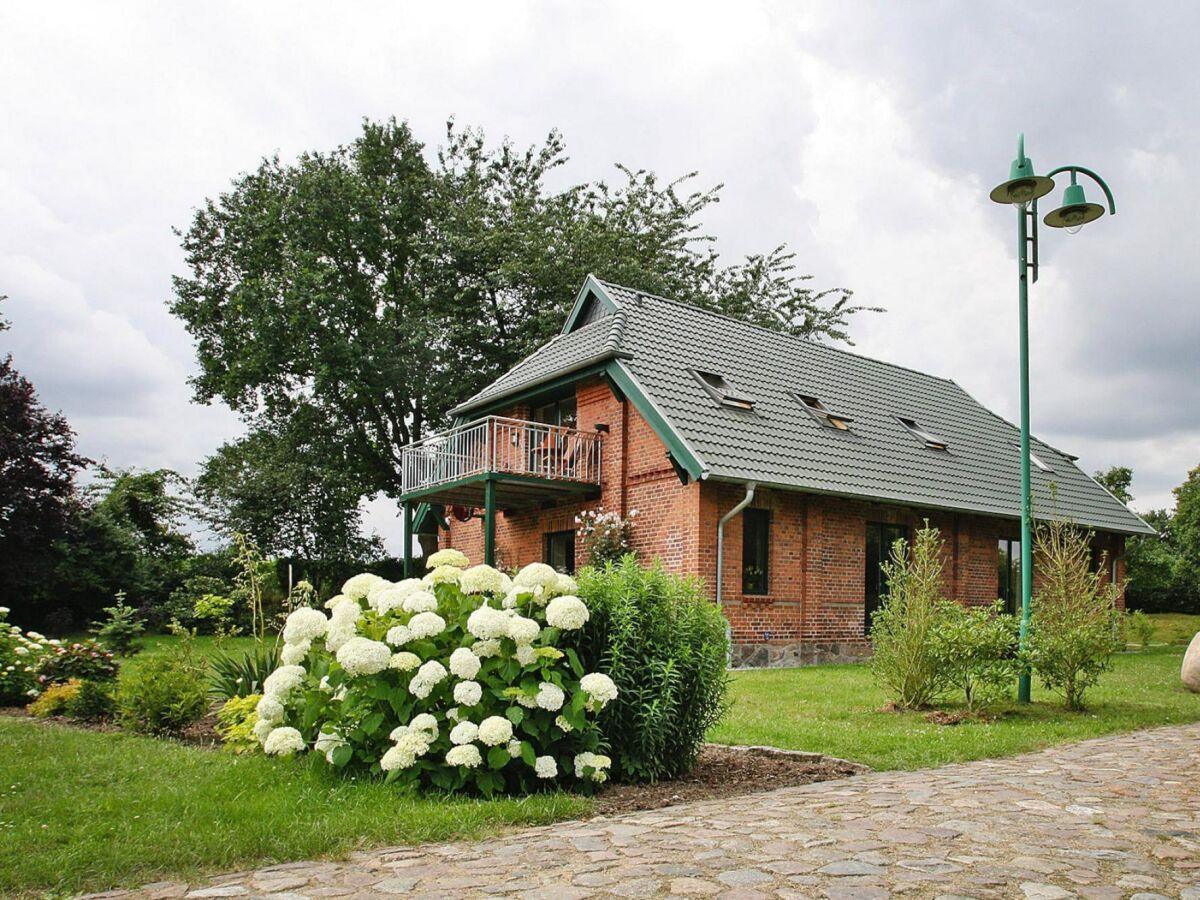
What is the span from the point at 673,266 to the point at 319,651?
25.4 metres

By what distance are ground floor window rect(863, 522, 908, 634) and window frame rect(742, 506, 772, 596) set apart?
8.52 feet

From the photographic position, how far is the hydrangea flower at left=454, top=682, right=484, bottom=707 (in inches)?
229

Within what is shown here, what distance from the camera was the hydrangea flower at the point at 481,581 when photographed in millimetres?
6492

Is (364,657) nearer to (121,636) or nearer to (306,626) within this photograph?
(306,626)

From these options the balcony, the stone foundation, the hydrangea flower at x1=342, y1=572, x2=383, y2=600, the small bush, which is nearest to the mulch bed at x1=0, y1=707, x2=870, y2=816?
the hydrangea flower at x1=342, y1=572, x2=383, y2=600

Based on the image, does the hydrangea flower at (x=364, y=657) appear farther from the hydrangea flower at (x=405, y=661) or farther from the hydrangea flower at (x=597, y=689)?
the hydrangea flower at (x=597, y=689)

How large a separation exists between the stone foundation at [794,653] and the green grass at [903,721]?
208cm

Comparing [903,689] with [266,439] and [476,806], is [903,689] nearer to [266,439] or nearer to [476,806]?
[476,806]

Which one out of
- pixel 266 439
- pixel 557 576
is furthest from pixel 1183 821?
pixel 266 439

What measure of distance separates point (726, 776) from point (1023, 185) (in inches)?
275

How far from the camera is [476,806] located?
546 centimetres

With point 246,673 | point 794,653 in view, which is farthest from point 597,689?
point 794,653

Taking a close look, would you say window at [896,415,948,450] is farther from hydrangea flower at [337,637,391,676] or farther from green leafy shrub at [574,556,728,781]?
hydrangea flower at [337,637,391,676]

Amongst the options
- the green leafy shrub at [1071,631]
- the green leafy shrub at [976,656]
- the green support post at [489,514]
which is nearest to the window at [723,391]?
the green support post at [489,514]
